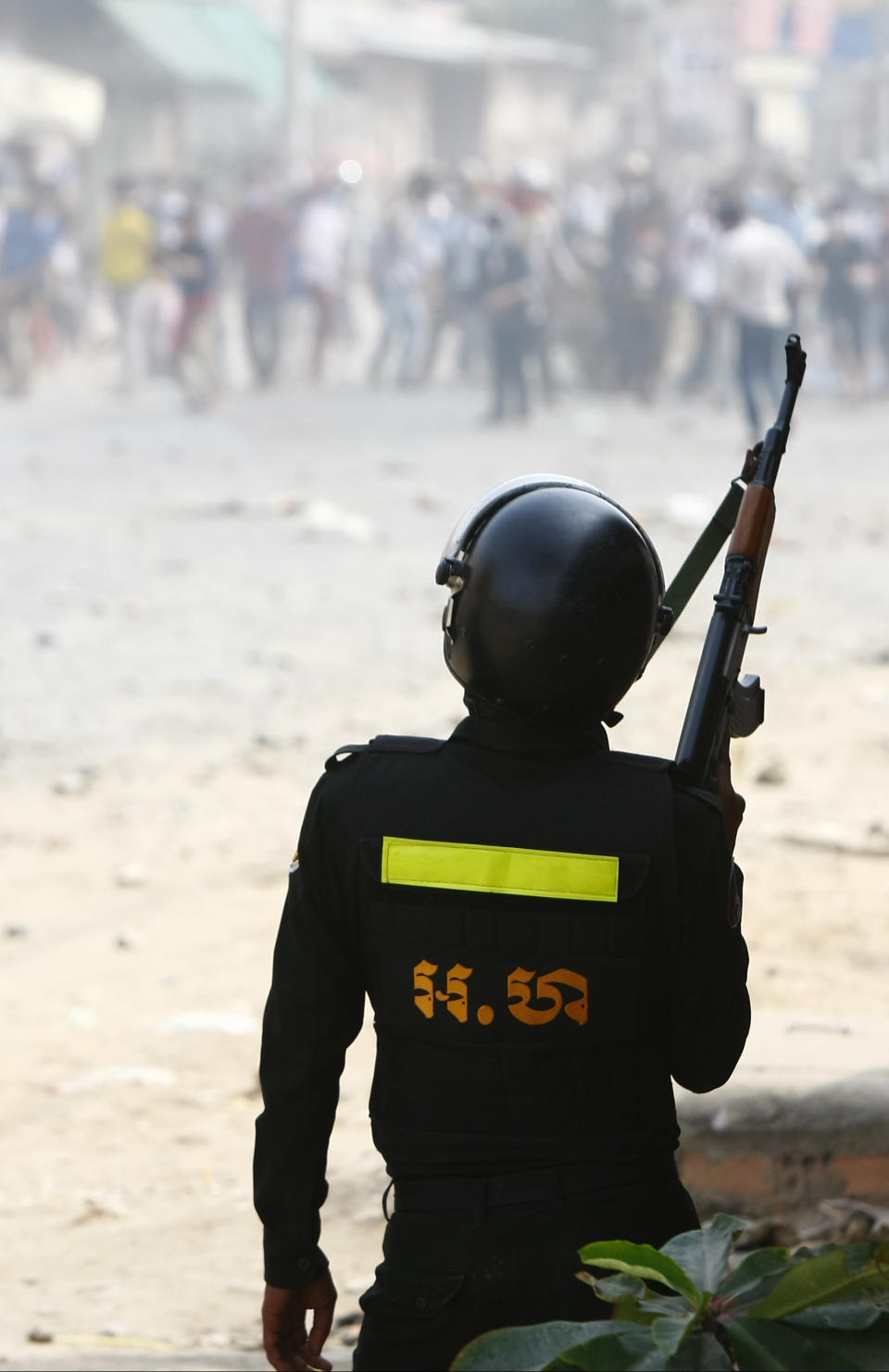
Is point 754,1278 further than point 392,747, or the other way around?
point 392,747

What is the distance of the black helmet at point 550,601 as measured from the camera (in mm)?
1737

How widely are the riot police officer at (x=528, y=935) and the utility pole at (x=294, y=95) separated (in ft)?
81.4

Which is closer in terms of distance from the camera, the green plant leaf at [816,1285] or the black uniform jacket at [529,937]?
the green plant leaf at [816,1285]

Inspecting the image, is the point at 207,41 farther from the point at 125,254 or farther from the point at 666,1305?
the point at 666,1305

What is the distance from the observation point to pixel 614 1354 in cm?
131

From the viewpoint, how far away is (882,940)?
5031mm

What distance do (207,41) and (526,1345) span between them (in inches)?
1258

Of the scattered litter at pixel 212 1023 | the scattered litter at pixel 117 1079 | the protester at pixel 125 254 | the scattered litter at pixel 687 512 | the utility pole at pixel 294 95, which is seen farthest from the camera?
the utility pole at pixel 294 95

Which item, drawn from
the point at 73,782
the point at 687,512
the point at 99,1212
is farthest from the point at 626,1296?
the point at 687,512

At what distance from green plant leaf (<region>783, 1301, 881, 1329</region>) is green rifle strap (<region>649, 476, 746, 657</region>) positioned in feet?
3.07

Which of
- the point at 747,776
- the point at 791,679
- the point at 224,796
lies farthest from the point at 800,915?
the point at 791,679

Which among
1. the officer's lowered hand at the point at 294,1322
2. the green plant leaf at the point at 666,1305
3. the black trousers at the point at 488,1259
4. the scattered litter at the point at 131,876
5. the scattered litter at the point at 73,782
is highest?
the green plant leaf at the point at 666,1305

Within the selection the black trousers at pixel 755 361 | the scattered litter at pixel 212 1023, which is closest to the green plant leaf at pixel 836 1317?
the scattered litter at pixel 212 1023

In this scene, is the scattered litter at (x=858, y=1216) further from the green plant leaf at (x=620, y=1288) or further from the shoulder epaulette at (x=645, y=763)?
the green plant leaf at (x=620, y=1288)
